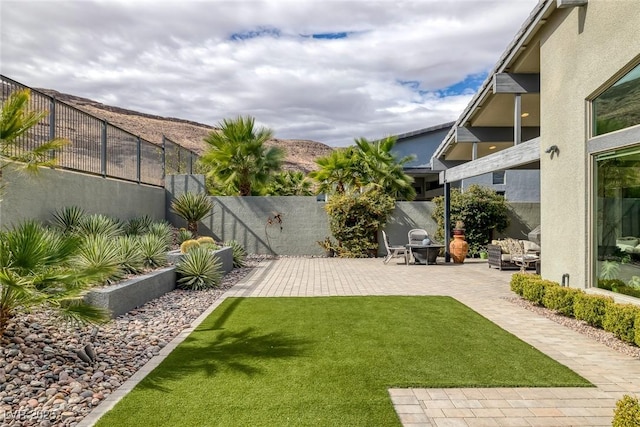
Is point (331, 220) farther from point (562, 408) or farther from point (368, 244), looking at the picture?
point (562, 408)

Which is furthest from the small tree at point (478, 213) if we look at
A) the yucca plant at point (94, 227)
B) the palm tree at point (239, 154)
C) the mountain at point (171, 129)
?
the mountain at point (171, 129)

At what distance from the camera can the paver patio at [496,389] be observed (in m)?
3.07

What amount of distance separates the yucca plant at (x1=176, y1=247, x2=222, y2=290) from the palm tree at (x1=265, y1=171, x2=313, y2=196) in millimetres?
12855

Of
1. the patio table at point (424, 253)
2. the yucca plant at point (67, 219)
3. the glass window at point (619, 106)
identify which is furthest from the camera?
the patio table at point (424, 253)

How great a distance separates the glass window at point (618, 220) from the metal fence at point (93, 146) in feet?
27.6

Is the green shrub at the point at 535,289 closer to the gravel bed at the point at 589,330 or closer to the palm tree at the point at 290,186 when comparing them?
the gravel bed at the point at 589,330

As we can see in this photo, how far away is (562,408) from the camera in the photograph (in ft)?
10.5

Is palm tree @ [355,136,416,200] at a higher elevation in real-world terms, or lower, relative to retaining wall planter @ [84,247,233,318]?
higher

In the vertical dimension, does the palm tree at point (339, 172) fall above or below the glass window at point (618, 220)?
above

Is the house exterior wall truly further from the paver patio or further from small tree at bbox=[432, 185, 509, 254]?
the paver patio

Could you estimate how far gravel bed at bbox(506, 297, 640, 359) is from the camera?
15.4 ft

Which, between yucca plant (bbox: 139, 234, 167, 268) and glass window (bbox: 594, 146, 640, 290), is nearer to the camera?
glass window (bbox: 594, 146, 640, 290)

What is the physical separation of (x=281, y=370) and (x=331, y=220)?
10.9 metres

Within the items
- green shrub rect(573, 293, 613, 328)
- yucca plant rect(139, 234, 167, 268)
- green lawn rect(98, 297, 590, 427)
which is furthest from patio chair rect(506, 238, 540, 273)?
yucca plant rect(139, 234, 167, 268)
